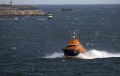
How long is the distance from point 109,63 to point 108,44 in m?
30.9

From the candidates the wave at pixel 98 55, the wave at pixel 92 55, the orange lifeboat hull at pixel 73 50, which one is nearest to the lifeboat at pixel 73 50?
the orange lifeboat hull at pixel 73 50

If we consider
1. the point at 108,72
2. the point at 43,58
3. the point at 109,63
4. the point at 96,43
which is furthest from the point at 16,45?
the point at 108,72

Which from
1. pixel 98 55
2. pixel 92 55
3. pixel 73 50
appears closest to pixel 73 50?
pixel 73 50

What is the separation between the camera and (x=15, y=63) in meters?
77.2

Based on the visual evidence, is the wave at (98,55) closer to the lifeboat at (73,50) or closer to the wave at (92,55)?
the wave at (92,55)

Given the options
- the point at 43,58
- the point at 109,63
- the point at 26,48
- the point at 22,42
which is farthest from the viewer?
the point at 22,42

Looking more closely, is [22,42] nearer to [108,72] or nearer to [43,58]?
[43,58]

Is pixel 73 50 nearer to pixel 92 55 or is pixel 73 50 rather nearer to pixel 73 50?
pixel 73 50

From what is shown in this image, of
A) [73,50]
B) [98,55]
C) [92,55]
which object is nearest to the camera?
[73,50]

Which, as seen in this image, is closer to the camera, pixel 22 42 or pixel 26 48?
pixel 26 48

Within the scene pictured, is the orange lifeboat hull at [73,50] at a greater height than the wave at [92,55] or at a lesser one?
greater

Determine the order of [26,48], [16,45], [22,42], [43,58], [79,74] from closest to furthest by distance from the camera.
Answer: [79,74] → [43,58] → [26,48] → [16,45] → [22,42]

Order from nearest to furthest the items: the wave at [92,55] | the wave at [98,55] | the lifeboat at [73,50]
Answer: the lifeboat at [73,50], the wave at [92,55], the wave at [98,55]

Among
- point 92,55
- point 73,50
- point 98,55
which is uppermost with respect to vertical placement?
point 73,50
